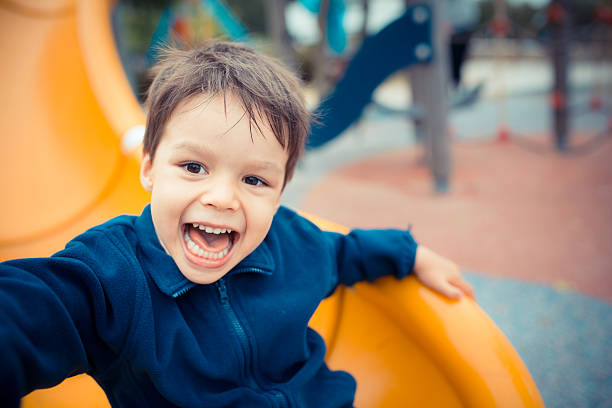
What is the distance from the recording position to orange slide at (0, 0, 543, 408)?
2.87 feet

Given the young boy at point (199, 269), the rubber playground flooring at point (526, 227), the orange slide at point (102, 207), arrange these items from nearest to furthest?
1. the young boy at point (199, 269)
2. the orange slide at point (102, 207)
3. the rubber playground flooring at point (526, 227)

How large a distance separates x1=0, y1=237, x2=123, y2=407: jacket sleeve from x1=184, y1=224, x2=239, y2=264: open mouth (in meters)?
0.14

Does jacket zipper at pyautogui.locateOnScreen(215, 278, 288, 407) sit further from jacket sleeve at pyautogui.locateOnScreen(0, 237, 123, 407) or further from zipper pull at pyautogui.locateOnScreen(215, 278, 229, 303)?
jacket sleeve at pyautogui.locateOnScreen(0, 237, 123, 407)

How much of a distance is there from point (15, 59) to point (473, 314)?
6.58 feet

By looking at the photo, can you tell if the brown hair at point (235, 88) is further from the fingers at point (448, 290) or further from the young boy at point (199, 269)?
the fingers at point (448, 290)

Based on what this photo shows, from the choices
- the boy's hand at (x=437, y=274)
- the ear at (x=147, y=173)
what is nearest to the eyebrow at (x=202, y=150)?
the ear at (x=147, y=173)

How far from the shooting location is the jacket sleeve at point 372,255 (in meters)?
0.91

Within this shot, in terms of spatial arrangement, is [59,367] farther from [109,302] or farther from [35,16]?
[35,16]

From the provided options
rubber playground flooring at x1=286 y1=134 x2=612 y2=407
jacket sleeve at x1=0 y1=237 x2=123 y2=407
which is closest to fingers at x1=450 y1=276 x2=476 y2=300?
rubber playground flooring at x1=286 y1=134 x2=612 y2=407

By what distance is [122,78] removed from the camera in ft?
6.43

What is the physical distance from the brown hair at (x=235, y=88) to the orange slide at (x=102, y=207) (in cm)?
37

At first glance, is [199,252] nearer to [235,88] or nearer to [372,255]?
[235,88]

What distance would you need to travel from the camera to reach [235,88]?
72 cm

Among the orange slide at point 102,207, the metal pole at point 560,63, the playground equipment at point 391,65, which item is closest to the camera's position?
the orange slide at point 102,207
